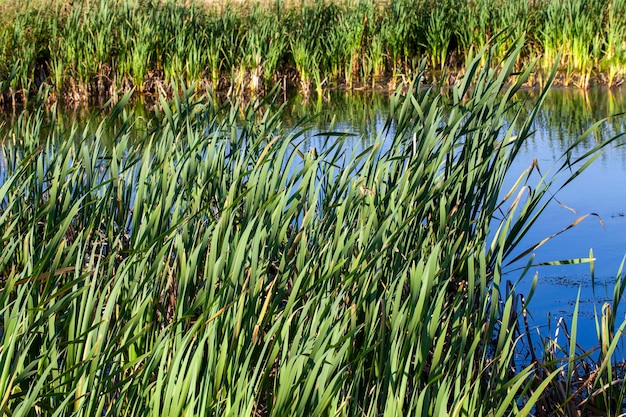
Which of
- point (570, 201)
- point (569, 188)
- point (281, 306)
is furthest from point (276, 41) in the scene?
point (281, 306)

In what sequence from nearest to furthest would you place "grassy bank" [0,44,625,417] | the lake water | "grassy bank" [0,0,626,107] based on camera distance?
"grassy bank" [0,44,625,417] → the lake water → "grassy bank" [0,0,626,107]

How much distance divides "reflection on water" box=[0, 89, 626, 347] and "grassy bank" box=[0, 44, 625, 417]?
270 millimetres

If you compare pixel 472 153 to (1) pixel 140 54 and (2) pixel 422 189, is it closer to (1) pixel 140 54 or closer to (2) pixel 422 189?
(2) pixel 422 189

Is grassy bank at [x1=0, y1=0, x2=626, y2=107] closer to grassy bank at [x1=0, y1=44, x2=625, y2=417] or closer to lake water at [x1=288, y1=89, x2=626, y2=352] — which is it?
lake water at [x1=288, y1=89, x2=626, y2=352]

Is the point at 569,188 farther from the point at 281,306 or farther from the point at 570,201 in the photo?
the point at 281,306

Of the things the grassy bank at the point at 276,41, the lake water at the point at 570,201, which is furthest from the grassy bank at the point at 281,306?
the grassy bank at the point at 276,41

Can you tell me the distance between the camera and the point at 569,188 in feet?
17.5

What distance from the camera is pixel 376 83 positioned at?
1003 centimetres

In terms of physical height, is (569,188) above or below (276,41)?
below

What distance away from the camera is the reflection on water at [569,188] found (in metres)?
3.74

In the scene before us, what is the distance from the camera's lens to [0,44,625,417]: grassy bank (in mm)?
1920

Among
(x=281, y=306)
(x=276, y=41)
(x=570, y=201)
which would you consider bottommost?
(x=570, y=201)

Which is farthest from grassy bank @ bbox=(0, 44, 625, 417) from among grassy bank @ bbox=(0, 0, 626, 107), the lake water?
grassy bank @ bbox=(0, 0, 626, 107)

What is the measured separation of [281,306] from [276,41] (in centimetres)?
676
